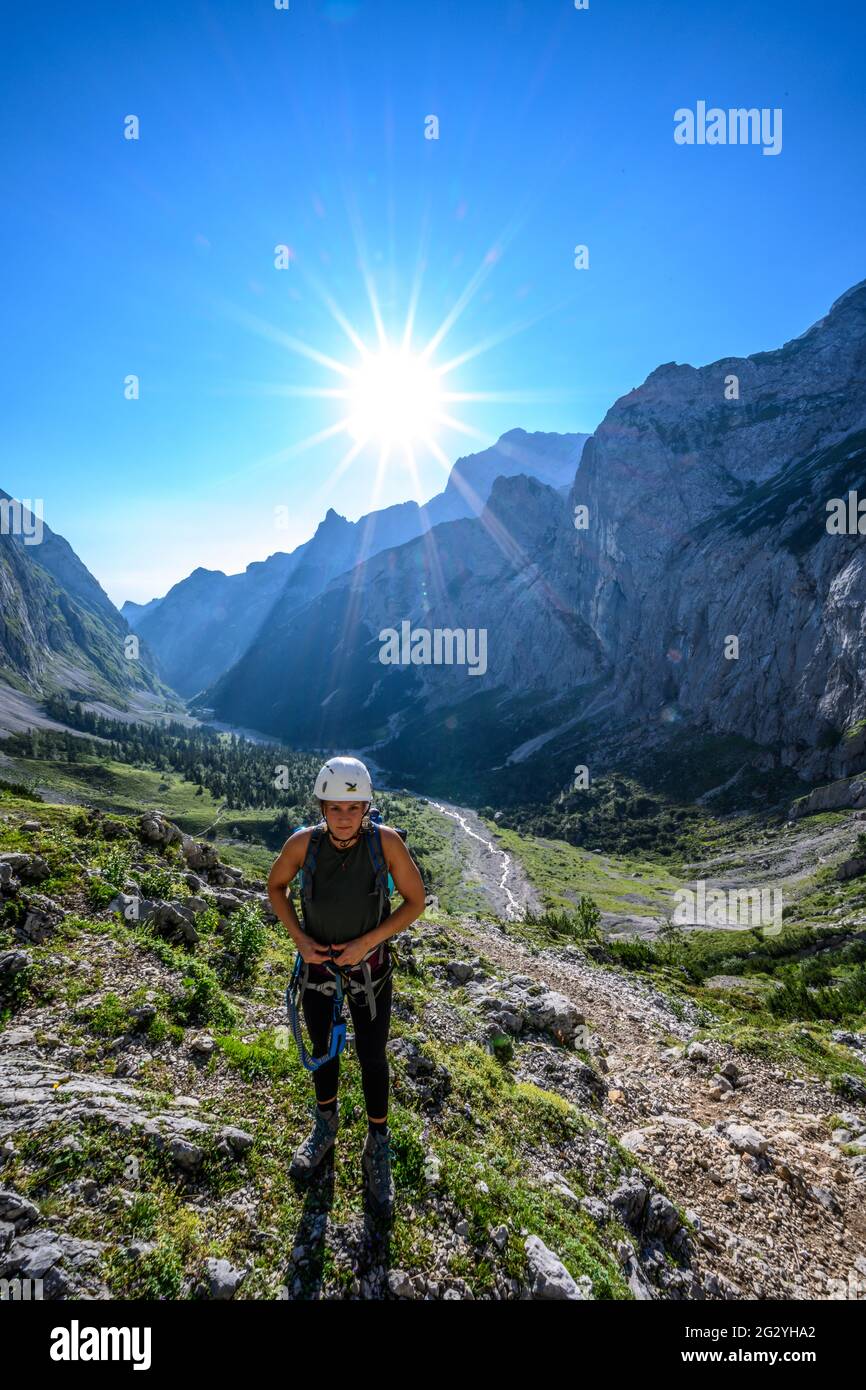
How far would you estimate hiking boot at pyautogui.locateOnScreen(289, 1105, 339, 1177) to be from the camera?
6.23 metres

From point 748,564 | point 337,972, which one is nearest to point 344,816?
point 337,972

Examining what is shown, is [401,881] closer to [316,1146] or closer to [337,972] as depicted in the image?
[337,972]

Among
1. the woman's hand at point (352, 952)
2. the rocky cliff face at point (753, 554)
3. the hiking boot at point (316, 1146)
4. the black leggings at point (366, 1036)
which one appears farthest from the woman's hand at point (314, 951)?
the rocky cliff face at point (753, 554)

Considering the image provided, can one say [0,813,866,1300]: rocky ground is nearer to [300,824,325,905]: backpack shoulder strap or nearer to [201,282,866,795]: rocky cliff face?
[300,824,325,905]: backpack shoulder strap

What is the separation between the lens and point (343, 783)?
586 cm

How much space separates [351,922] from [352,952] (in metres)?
0.30

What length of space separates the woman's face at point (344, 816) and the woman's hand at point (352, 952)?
1103mm

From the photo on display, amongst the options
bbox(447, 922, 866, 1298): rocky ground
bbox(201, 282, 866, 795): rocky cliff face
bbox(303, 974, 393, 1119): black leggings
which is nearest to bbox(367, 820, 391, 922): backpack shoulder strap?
bbox(303, 974, 393, 1119): black leggings

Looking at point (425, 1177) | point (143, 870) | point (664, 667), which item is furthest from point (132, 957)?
point (664, 667)

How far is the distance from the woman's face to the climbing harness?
0.21 metres

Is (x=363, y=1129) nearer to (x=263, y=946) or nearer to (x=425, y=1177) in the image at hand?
Answer: (x=425, y=1177)

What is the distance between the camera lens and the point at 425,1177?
21.9ft

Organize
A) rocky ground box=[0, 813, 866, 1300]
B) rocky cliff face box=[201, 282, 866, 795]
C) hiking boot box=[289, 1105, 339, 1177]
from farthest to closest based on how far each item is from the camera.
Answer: rocky cliff face box=[201, 282, 866, 795]
hiking boot box=[289, 1105, 339, 1177]
rocky ground box=[0, 813, 866, 1300]
